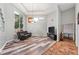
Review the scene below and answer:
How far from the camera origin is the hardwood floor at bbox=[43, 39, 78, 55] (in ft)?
9.27

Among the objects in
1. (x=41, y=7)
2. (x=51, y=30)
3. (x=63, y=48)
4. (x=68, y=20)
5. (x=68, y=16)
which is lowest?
(x=63, y=48)

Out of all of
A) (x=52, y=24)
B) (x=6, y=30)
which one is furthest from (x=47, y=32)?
(x=6, y=30)

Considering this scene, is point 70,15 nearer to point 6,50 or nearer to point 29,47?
point 29,47

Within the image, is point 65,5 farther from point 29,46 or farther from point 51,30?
point 29,46

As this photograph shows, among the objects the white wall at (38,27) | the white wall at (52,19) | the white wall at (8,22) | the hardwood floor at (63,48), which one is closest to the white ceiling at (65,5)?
the white wall at (52,19)

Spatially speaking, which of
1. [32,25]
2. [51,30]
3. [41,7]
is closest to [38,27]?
[32,25]

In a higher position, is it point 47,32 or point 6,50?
point 47,32

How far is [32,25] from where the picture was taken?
9.97 feet

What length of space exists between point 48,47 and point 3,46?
Answer: 3.80 feet

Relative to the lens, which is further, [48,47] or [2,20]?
[48,47]

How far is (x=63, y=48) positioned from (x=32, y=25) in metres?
1.03
